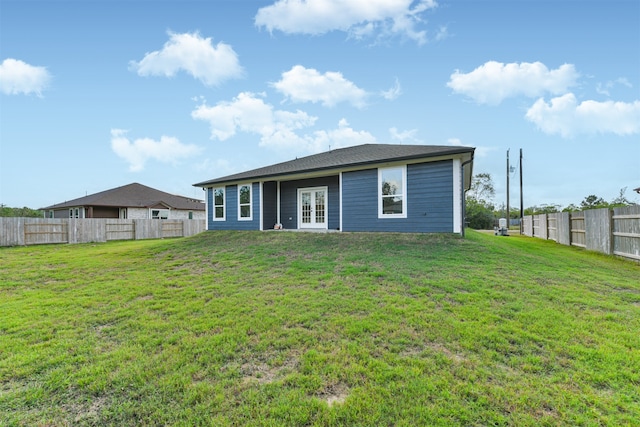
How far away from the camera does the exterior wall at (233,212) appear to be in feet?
43.7

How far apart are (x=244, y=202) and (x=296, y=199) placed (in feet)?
9.10

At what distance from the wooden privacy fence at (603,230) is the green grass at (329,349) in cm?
313

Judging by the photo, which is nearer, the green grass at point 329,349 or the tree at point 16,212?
the green grass at point 329,349

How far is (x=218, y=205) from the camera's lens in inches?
589

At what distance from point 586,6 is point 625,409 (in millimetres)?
13973

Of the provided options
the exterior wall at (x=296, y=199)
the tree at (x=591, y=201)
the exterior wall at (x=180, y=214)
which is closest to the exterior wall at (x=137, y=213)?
the exterior wall at (x=180, y=214)

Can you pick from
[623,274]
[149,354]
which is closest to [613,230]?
[623,274]

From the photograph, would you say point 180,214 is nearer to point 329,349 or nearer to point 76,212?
point 76,212

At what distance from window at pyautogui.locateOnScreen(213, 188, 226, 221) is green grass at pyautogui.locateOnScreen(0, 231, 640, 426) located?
30.1 feet

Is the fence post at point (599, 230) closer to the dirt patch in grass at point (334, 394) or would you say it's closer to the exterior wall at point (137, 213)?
the dirt patch in grass at point (334, 394)

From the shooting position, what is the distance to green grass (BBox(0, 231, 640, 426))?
1990mm

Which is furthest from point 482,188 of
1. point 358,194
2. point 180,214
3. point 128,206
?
point 128,206

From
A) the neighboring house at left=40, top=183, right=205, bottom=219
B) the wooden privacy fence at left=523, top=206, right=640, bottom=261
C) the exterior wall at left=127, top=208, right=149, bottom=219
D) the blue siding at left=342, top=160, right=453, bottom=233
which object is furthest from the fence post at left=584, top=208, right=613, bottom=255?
the exterior wall at left=127, top=208, right=149, bottom=219

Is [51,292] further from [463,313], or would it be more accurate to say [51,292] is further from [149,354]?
[463,313]
